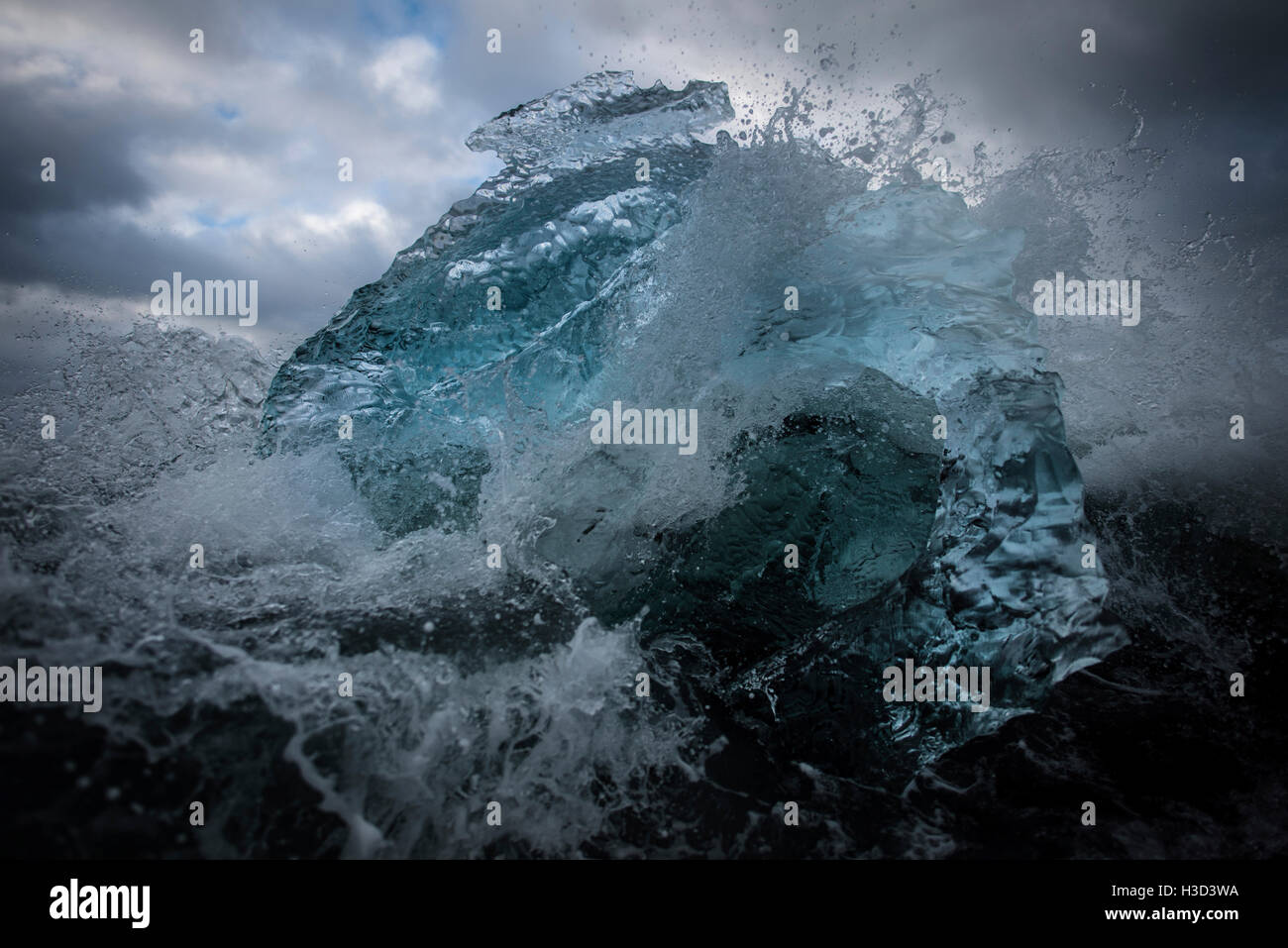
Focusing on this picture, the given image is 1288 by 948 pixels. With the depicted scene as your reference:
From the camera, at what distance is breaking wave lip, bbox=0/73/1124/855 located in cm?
247

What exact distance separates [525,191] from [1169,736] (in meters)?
5.75

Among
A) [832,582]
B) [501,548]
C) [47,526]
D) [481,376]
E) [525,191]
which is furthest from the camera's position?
[525,191]

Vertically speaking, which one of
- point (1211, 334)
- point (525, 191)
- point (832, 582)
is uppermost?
point (525, 191)

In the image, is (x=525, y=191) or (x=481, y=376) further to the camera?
(x=525, y=191)

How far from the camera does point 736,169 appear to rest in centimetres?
473

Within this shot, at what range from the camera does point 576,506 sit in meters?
4.23

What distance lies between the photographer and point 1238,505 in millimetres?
5156

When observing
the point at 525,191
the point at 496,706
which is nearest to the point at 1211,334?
the point at 525,191

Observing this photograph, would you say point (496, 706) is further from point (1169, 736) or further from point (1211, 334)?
point (1211, 334)

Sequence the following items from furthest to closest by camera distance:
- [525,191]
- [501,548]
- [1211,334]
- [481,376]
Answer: [1211,334] → [525,191] → [481,376] → [501,548]

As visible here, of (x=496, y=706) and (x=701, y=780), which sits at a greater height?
(x=496, y=706)

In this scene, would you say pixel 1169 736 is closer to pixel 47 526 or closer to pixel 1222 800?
pixel 1222 800

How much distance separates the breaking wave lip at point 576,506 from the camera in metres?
2.47

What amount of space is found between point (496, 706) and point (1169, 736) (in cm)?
364
